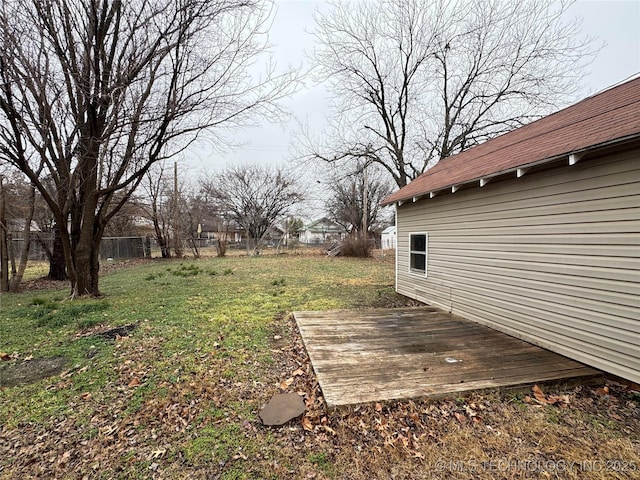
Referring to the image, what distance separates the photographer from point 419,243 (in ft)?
20.2

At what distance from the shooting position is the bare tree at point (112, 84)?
189 inches

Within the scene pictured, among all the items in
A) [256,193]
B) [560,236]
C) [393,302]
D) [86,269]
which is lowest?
[393,302]

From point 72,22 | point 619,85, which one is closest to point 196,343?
point 72,22

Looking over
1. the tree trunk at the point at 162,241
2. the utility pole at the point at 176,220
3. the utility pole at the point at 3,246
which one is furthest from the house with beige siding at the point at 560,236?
the tree trunk at the point at 162,241

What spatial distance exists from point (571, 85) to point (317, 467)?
1438cm

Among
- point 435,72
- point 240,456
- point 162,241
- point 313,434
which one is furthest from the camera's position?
point 162,241

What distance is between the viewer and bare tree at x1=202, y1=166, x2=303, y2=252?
77.0 feet

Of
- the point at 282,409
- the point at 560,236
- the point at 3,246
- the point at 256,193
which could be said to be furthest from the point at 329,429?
the point at 256,193

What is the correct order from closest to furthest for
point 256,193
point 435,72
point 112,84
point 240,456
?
point 240,456 → point 112,84 → point 435,72 → point 256,193

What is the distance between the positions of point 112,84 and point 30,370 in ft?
14.6

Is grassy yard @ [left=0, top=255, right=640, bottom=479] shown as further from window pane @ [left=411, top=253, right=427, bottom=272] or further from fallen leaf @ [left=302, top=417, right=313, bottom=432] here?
window pane @ [left=411, top=253, right=427, bottom=272]

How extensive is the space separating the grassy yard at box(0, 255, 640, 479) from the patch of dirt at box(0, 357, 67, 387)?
2cm

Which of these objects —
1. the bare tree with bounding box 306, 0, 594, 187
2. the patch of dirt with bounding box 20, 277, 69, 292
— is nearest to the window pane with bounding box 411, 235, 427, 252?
the bare tree with bounding box 306, 0, 594, 187

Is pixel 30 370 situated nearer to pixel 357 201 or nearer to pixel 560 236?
pixel 560 236
